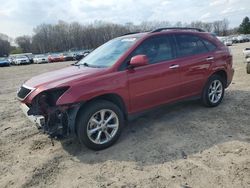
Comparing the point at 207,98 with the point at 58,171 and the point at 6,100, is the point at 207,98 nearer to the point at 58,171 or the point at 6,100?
the point at 58,171

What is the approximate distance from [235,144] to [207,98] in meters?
1.82

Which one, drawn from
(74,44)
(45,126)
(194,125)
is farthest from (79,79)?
(74,44)

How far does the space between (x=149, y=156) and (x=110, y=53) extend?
2.04 m

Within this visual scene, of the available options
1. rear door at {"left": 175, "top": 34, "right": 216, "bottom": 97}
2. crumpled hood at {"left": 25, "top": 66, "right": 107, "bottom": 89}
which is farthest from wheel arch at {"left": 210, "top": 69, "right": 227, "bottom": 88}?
crumpled hood at {"left": 25, "top": 66, "right": 107, "bottom": 89}

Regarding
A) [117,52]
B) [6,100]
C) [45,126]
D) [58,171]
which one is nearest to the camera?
[58,171]

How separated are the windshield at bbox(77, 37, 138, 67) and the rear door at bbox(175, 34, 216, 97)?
1.08 meters

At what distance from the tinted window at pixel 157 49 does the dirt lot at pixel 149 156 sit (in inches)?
51.1

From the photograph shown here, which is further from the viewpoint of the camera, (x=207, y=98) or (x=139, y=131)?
(x=207, y=98)

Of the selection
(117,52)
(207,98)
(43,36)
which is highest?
(43,36)

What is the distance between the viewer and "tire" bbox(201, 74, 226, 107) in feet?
18.7

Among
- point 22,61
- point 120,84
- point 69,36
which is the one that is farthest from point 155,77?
point 69,36

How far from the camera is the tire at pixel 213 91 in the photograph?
569 cm

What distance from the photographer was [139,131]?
4816 millimetres

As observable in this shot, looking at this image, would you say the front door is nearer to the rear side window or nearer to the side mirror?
the side mirror
